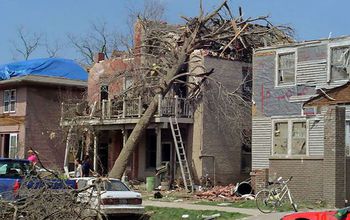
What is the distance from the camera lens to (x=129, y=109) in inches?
1217

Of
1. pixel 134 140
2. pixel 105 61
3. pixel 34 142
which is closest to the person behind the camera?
pixel 134 140

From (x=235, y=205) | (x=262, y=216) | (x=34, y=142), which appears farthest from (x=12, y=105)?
(x=262, y=216)

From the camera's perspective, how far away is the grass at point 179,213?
1847cm

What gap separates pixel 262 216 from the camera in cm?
1819

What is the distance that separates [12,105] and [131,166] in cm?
1075

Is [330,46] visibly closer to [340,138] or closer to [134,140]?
[340,138]

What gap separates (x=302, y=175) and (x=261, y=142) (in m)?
3.01

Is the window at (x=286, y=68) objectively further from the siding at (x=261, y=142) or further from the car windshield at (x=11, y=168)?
the car windshield at (x=11, y=168)

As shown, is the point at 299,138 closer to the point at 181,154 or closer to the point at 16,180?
the point at 181,154

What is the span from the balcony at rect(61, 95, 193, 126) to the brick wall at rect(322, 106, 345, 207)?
963 centimetres

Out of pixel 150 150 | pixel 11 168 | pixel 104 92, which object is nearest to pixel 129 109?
pixel 150 150

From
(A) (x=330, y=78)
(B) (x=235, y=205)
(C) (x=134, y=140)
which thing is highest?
(A) (x=330, y=78)

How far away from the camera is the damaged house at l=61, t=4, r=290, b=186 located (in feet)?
97.5

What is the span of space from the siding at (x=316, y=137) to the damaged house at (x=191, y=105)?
704cm
